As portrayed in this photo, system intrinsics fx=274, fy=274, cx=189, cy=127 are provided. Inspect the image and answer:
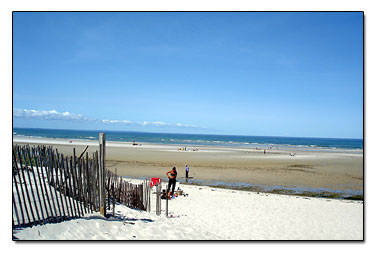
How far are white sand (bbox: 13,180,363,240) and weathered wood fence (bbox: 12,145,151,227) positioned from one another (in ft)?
0.81

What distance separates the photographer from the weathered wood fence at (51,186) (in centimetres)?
506

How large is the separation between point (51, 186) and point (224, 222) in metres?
5.26

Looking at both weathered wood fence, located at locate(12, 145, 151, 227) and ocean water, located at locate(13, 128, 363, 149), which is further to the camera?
ocean water, located at locate(13, 128, 363, 149)

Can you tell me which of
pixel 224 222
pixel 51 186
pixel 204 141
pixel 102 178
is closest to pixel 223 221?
pixel 224 222

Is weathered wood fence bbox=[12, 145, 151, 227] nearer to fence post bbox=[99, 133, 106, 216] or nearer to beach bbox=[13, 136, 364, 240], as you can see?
fence post bbox=[99, 133, 106, 216]

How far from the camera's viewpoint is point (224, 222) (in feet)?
28.4

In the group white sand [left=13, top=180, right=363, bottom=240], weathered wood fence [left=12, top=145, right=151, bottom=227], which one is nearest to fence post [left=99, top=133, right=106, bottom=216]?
weathered wood fence [left=12, top=145, right=151, bottom=227]

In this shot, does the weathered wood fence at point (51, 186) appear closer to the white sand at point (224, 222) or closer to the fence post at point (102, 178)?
the fence post at point (102, 178)

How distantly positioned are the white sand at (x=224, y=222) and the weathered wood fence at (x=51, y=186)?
0.81 ft

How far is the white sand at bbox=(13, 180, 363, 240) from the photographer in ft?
18.1

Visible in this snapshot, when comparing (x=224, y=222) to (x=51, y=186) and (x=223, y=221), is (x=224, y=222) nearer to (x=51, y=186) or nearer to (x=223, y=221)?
(x=223, y=221)

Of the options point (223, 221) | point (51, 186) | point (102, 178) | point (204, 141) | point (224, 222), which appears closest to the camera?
point (51, 186)

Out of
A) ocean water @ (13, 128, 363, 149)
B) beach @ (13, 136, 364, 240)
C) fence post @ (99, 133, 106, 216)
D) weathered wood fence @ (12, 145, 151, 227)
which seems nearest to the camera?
weathered wood fence @ (12, 145, 151, 227)
